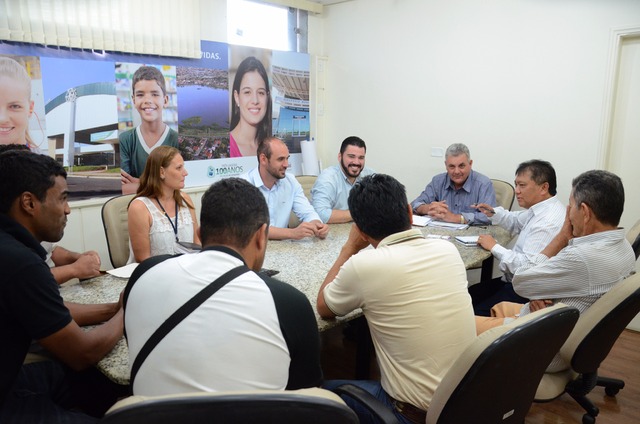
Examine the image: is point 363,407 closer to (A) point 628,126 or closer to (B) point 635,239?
(B) point 635,239

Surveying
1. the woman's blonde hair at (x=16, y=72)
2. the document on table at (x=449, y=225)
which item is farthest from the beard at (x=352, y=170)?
the woman's blonde hair at (x=16, y=72)

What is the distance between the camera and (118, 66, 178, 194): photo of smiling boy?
3756 mm

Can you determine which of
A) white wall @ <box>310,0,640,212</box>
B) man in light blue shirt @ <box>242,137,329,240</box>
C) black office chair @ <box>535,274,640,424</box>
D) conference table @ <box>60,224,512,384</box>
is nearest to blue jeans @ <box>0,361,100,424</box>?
conference table @ <box>60,224,512,384</box>

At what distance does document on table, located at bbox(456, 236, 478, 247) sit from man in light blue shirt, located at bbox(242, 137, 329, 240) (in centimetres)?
82

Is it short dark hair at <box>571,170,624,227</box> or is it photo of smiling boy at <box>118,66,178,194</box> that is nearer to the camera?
short dark hair at <box>571,170,624,227</box>

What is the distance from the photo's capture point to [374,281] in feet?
4.70

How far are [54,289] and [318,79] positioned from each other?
4359 millimetres

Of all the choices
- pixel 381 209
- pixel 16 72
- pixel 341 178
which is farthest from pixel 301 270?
pixel 16 72

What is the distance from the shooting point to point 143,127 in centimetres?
384

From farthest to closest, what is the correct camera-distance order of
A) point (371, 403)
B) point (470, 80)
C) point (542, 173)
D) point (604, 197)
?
point (470, 80) < point (542, 173) < point (604, 197) < point (371, 403)

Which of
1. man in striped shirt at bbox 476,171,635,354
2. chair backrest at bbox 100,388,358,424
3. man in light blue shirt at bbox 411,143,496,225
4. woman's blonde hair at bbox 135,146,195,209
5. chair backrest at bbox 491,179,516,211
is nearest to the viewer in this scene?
chair backrest at bbox 100,388,358,424

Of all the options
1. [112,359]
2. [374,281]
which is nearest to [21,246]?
[112,359]

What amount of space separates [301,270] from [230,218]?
100 centimetres

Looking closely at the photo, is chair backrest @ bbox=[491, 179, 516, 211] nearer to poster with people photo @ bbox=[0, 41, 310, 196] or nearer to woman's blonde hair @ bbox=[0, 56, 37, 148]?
poster with people photo @ bbox=[0, 41, 310, 196]
